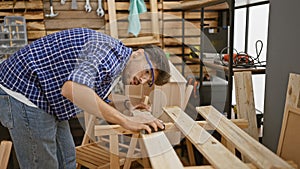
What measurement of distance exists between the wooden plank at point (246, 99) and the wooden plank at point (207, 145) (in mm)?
446

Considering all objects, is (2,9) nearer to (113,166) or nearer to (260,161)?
(113,166)

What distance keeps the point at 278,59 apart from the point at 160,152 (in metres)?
0.89

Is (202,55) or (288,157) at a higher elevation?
(202,55)

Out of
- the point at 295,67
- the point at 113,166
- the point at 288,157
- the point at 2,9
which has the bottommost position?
the point at 113,166

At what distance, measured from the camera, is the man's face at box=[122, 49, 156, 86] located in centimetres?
111

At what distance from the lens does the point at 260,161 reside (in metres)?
0.84

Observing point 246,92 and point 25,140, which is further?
point 246,92

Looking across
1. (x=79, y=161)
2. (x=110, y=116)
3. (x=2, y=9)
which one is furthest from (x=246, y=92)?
(x=2, y=9)

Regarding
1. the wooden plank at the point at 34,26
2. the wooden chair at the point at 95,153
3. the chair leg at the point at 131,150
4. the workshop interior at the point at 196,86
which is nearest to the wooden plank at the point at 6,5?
the workshop interior at the point at 196,86

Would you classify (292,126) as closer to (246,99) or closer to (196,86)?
(246,99)

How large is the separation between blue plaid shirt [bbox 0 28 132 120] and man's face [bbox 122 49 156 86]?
0.03 meters

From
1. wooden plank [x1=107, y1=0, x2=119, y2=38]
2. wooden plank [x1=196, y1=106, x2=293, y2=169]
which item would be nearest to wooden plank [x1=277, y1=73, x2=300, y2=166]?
wooden plank [x1=196, y1=106, x2=293, y2=169]

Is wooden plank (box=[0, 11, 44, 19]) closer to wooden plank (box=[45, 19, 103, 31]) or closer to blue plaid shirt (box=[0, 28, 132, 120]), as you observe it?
wooden plank (box=[45, 19, 103, 31])

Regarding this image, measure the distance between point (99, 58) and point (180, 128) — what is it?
420mm
